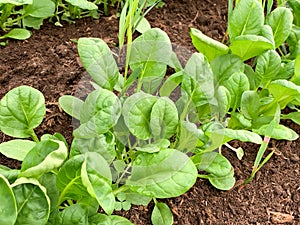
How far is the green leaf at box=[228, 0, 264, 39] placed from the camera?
144 cm

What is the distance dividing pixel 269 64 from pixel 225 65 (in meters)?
0.11

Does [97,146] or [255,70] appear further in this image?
[255,70]

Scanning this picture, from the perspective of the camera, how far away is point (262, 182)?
4.71 ft

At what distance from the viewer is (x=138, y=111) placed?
121cm

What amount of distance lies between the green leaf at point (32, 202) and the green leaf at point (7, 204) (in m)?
0.04

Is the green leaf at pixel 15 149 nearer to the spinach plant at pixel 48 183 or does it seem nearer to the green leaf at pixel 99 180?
the spinach plant at pixel 48 183

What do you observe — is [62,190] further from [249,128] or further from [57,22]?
[57,22]

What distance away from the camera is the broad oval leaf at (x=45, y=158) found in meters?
0.97

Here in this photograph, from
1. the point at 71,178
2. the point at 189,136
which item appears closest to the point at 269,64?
the point at 189,136

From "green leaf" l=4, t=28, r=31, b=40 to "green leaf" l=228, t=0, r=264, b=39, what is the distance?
568 millimetres

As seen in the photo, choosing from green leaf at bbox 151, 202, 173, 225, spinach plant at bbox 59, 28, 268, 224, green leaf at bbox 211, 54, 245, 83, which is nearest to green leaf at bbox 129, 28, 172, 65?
spinach plant at bbox 59, 28, 268, 224

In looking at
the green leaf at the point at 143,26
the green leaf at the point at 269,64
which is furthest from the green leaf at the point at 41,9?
the green leaf at the point at 269,64

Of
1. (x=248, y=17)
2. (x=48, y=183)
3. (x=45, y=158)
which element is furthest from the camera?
(x=248, y=17)

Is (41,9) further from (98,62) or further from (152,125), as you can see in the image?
(152,125)
